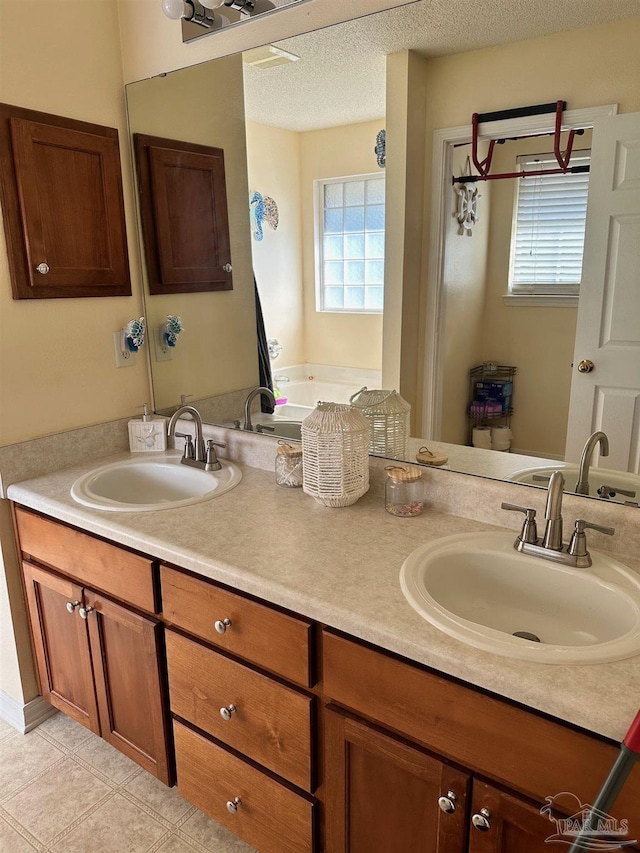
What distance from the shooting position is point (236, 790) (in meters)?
1.43

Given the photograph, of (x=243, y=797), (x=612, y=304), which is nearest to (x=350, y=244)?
(x=612, y=304)

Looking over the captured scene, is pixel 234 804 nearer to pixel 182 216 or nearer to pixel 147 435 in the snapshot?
pixel 147 435

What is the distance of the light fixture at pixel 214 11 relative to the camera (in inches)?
62.2

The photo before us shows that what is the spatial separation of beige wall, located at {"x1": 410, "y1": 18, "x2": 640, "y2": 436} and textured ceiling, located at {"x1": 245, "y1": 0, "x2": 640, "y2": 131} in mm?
25

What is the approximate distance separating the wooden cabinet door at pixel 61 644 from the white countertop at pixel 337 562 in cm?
25

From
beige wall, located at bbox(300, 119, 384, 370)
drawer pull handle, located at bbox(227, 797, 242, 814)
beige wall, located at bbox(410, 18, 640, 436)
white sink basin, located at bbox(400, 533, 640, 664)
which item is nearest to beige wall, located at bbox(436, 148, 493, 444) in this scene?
beige wall, located at bbox(410, 18, 640, 436)

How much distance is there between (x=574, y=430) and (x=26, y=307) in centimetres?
157

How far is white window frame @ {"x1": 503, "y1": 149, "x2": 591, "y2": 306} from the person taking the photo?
132 cm

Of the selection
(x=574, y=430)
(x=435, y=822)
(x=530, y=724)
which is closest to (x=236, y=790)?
(x=435, y=822)

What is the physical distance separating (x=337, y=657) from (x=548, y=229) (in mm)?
1001

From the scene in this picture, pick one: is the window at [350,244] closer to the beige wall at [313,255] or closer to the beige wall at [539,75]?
the beige wall at [313,255]

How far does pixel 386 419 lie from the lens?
1.68 meters

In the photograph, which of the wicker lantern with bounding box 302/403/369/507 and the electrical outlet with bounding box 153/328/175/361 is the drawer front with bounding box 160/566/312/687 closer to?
the wicker lantern with bounding box 302/403/369/507

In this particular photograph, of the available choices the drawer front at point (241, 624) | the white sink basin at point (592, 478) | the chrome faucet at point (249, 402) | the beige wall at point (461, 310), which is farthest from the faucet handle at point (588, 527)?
the chrome faucet at point (249, 402)
